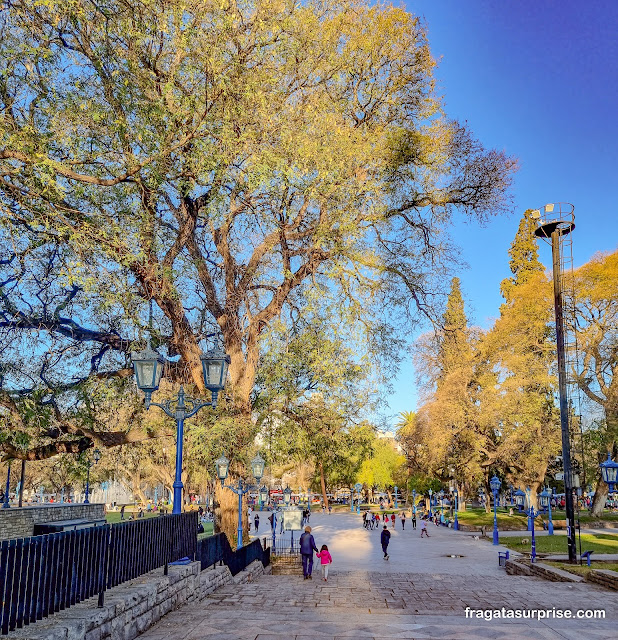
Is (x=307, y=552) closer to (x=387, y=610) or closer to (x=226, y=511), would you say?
(x=226, y=511)

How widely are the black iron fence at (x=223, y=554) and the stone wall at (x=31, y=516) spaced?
600 centimetres

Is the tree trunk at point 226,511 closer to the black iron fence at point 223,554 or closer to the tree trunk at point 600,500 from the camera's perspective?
the black iron fence at point 223,554

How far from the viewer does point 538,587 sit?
14.0m

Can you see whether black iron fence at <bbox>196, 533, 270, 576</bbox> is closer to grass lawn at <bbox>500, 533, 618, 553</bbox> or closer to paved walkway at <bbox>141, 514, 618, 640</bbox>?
paved walkway at <bbox>141, 514, 618, 640</bbox>

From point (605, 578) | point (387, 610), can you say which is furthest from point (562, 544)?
point (387, 610)

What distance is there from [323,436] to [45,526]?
9.95 metres

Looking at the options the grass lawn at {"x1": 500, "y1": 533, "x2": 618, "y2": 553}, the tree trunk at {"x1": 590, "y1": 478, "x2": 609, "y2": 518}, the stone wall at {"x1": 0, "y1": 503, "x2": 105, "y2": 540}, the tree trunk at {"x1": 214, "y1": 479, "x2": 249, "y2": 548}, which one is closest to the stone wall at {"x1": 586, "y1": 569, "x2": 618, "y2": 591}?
the grass lawn at {"x1": 500, "y1": 533, "x2": 618, "y2": 553}

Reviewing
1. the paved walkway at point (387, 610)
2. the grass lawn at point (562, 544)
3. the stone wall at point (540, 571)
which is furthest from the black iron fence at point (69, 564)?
the grass lawn at point (562, 544)

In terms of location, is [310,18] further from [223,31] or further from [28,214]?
[28,214]

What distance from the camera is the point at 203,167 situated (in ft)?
43.2

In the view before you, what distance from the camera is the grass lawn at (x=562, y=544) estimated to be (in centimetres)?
2475

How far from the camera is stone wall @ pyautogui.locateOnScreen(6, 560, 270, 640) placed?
5.37 m

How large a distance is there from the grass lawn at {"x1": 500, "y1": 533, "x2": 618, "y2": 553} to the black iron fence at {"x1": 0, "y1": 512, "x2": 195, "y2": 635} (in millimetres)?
20750

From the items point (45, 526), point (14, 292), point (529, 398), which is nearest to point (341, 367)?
point (14, 292)
